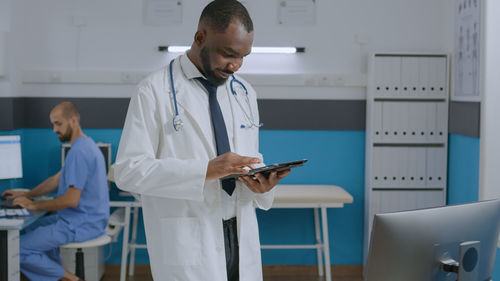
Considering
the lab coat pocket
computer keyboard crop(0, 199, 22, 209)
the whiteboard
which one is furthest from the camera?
the whiteboard

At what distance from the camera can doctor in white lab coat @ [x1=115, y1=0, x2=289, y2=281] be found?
66.6 inches

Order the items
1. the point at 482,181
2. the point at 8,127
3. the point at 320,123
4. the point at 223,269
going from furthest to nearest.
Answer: the point at 320,123 → the point at 8,127 → the point at 482,181 → the point at 223,269

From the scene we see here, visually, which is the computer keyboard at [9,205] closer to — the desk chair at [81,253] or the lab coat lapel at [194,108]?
the desk chair at [81,253]

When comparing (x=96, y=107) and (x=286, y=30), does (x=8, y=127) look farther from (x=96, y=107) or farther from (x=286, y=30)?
(x=286, y=30)

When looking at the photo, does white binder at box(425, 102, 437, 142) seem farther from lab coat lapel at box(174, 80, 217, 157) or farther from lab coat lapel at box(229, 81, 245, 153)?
lab coat lapel at box(174, 80, 217, 157)

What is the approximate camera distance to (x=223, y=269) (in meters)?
1.79

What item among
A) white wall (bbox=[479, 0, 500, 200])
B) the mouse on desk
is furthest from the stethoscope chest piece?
the mouse on desk

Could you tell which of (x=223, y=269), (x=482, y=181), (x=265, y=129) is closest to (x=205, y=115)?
(x=223, y=269)

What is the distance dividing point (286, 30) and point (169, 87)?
2.79 m

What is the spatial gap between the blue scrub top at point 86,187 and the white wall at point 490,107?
2332mm

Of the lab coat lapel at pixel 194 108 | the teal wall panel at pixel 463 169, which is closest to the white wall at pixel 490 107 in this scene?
the teal wall panel at pixel 463 169

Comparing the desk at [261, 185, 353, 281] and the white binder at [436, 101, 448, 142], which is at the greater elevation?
the white binder at [436, 101, 448, 142]

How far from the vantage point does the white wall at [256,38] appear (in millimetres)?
4426

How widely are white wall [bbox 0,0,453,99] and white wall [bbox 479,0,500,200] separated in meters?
1.41
